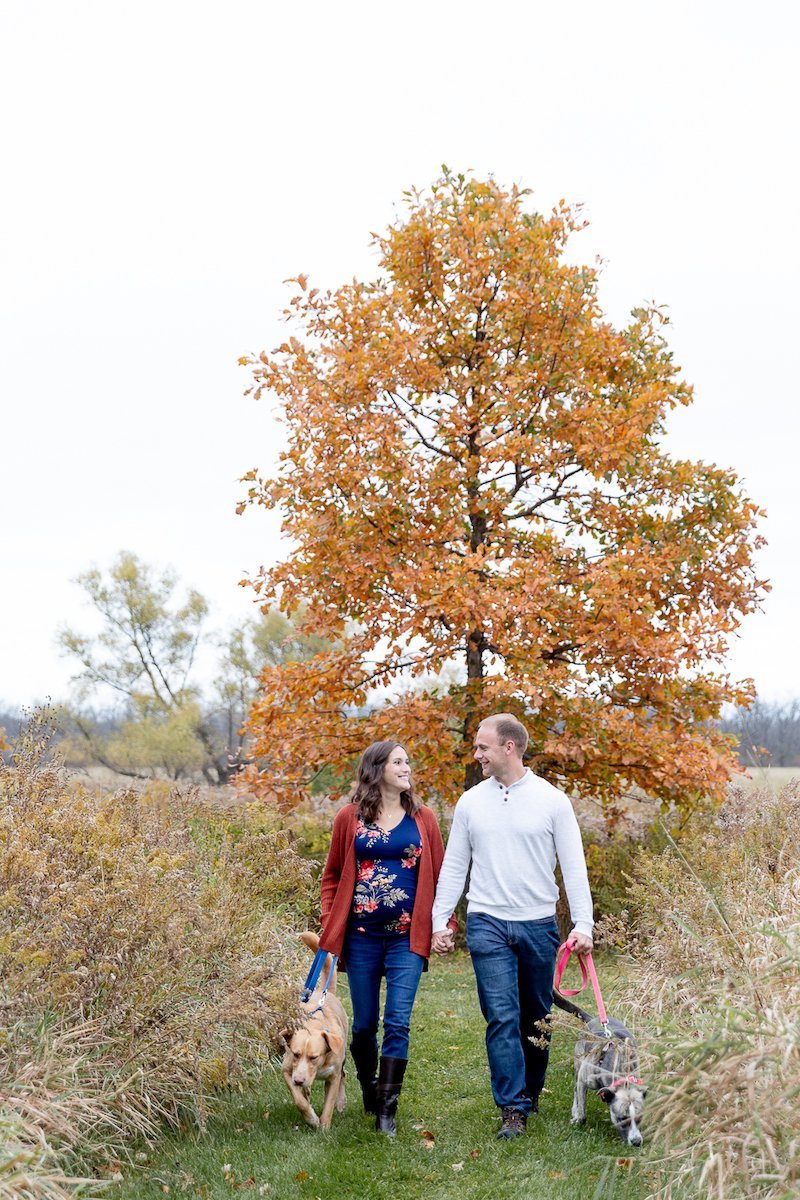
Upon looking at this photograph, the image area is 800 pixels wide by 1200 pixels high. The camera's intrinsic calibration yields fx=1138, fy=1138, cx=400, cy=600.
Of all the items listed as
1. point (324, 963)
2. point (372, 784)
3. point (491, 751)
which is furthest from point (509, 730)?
point (324, 963)

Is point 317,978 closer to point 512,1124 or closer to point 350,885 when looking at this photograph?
point 350,885

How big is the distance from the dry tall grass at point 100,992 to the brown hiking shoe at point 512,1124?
1.18 meters

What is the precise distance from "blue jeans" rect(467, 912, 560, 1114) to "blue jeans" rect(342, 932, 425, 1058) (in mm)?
344

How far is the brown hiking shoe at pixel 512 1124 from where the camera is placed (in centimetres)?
544

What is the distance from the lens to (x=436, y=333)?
36.9 ft

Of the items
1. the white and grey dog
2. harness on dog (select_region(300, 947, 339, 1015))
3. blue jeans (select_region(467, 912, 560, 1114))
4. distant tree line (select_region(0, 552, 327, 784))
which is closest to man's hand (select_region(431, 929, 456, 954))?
blue jeans (select_region(467, 912, 560, 1114))

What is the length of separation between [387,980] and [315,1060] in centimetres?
53

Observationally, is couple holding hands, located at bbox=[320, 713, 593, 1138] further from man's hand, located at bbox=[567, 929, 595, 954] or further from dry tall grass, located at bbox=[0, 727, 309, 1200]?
dry tall grass, located at bbox=[0, 727, 309, 1200]

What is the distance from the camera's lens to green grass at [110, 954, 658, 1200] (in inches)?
191

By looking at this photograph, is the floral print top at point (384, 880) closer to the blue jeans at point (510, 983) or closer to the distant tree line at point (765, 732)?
the blue jeans at point (510, 983)

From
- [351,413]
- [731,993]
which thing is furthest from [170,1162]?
[351,413]

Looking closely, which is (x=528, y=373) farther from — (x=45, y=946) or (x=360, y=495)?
(x=45, y=946)

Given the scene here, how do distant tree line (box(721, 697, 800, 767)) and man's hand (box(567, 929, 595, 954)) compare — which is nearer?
man's hand (box(567, 929, 595, 954))

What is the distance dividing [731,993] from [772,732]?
28.5m
